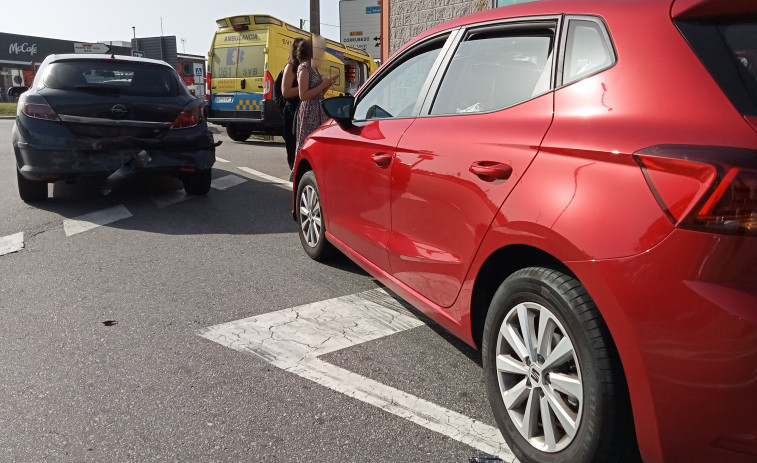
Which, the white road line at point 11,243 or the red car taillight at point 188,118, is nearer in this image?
the white road line at point 11,243

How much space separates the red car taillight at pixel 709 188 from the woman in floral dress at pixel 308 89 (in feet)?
17.3

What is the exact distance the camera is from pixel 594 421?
74.6 inches

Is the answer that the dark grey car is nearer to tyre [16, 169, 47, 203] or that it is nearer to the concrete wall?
tyre [16, 169, 47, 203]

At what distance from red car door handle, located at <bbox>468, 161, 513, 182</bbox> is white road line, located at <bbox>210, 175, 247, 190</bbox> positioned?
20.0 ft

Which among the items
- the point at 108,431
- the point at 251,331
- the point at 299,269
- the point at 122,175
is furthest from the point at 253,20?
the point at 108,431

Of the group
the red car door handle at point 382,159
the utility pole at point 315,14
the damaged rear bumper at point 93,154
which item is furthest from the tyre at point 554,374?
the utility pole at point 315,14

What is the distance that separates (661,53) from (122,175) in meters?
5.56

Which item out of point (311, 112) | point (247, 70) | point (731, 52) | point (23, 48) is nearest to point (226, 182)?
point (311, 112)

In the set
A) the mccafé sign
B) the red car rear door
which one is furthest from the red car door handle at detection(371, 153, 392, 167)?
the mccafé sign

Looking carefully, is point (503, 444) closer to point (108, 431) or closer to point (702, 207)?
point (702, 207)

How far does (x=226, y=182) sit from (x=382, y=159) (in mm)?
5638

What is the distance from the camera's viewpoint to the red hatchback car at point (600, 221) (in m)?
1.62

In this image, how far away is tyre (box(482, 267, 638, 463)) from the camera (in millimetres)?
1872

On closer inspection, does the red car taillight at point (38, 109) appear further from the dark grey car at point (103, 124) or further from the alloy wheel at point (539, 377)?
the alloy wheel at point (539, 377)
